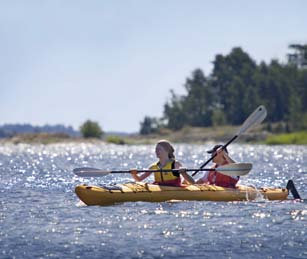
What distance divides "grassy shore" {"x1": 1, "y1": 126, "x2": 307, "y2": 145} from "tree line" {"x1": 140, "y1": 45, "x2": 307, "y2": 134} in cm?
262

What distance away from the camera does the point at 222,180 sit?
21094 mm

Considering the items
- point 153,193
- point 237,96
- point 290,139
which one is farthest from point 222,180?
point 237,96

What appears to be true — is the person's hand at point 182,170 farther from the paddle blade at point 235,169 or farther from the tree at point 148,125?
the tree at point 148,125

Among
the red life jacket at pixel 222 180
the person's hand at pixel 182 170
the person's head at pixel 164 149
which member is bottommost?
the red life jacket at pixel 222 180

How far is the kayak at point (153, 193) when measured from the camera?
19422 millimetres

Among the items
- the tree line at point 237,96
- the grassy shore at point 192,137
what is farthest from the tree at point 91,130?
the tree line at point 237,96

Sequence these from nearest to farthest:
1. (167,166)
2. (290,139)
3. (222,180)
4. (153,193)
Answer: (153,193), (167,166), (222,180), (290,139)

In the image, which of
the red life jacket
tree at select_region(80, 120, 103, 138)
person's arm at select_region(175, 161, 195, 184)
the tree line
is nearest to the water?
person's arm at select_region(175, 161, 195, 184)

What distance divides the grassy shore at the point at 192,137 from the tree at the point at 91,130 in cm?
81

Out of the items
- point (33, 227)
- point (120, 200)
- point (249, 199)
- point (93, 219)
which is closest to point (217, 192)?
point (249, 199)

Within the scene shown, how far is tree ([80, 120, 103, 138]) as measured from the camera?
113 m

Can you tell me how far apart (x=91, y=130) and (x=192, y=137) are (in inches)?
524

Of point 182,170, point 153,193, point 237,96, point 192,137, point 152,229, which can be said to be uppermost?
point 237,96

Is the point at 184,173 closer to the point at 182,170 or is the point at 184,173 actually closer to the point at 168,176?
the point at 182,170
